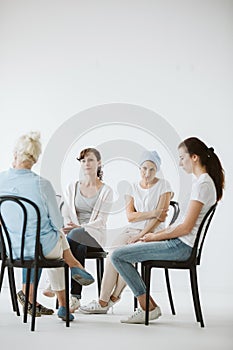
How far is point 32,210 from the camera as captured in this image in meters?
3.37

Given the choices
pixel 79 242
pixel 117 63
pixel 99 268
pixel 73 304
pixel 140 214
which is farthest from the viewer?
pixel 117 63

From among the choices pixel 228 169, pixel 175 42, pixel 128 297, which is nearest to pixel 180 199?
pixel 228 169

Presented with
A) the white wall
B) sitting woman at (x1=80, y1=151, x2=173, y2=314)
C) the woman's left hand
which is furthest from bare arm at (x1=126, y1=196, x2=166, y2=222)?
the white wall

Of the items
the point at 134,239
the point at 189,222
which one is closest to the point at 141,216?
the point at 134,239

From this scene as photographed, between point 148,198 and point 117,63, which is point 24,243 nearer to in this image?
point 148,198

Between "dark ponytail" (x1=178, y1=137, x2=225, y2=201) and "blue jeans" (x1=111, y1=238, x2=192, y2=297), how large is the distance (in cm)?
33

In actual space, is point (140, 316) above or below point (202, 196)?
below

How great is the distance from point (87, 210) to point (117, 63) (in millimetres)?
1940

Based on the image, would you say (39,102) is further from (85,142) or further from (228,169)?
(228,169)

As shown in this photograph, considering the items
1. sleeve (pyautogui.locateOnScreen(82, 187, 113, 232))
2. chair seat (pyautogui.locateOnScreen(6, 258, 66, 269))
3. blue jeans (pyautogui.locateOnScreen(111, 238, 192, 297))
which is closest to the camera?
chair seat (pyautogui.locateOnScreen(6, 258, 66, 269))

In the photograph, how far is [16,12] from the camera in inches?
223

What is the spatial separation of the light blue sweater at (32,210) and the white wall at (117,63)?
220 cm

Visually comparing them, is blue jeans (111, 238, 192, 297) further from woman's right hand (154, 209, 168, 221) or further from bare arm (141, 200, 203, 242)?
woman's right hand (154, 209, 168, 221)

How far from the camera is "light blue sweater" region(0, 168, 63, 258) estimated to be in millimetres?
3381
